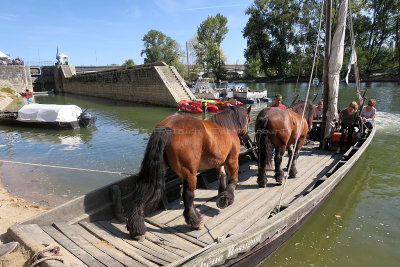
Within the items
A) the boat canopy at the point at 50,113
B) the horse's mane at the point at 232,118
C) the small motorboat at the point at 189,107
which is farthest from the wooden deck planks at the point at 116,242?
the small motorboat at the point at 189,107

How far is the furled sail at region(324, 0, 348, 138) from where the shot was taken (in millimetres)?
6562

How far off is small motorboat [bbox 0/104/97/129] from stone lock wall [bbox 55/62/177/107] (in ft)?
30.7

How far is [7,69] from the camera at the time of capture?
123 ft

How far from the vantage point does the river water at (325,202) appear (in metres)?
4.09

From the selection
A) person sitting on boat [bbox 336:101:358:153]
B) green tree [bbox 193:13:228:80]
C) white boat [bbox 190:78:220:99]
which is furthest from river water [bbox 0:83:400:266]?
green tree [bbox 193:13:228:80]

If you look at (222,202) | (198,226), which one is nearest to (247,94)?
(222,202)

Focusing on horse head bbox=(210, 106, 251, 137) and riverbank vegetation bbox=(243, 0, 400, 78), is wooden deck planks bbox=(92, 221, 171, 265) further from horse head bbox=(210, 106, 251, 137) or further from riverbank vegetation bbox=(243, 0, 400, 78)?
riverbank vegetation bbox=(243, 0, 400, 78)

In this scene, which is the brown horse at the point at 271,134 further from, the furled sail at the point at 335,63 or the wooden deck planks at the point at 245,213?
the furled sail at the point at 335,63

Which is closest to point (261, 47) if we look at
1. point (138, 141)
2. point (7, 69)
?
point (7, 69)

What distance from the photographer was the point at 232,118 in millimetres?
4105

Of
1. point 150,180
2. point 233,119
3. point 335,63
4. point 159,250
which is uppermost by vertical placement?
point 335,63

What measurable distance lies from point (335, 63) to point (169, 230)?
246 inches

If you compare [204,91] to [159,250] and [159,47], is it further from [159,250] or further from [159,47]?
[159,47]

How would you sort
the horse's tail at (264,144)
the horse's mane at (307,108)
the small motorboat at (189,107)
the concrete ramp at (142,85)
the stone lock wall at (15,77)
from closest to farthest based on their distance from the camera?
1. the horse's tail at (264,144)
2. the horse's mane at (307,108)
3. the small motorboat at (189,107)
4. the concrete ramp at (142,85)
5. the stone lock wall at (15,77)
